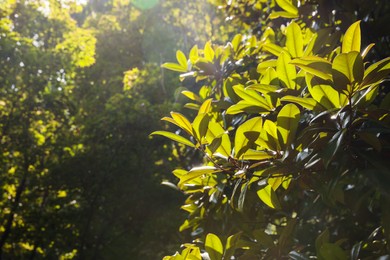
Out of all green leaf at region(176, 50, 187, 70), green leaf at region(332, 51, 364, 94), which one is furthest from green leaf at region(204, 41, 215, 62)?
green leaf at region(332, 51, 364, 94)

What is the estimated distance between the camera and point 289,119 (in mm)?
1209

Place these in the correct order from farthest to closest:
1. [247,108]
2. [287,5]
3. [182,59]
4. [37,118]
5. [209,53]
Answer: [37,118], [182,59], [209,53], [287,5], [247,108]

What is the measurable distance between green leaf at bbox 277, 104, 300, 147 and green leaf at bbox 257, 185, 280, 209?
24 cm

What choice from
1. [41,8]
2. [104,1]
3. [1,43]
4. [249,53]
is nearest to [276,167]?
[249,53]

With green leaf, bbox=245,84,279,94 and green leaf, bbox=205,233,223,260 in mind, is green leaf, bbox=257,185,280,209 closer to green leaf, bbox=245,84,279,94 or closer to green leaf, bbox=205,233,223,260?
green leaf, bbox=205,233,223,260

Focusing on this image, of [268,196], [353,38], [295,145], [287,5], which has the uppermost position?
[287,5]

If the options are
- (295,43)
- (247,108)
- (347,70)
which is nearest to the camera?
(347,70)

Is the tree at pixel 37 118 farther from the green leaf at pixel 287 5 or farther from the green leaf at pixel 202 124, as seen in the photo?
the green leaf at pixel 202 124

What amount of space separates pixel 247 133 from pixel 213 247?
414 mm

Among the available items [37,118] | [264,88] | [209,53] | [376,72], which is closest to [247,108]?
[264,88]

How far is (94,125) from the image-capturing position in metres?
7.89

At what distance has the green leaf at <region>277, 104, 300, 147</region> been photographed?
1.21 metres

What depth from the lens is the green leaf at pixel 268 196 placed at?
4.52 feet

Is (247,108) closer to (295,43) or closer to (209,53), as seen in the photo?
(295,43)
